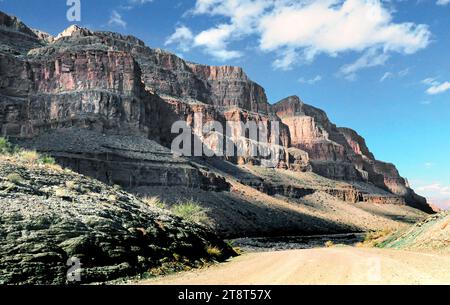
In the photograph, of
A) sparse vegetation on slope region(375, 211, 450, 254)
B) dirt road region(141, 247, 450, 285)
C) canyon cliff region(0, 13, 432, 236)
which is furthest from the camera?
canyon cliff region(0, 13, 432, 236)

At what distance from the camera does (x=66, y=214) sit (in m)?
16.7

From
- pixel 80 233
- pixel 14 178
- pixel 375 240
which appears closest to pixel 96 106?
pixel 375 240

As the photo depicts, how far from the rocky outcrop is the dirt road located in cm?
170

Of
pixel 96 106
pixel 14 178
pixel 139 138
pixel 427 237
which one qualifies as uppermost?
pixel 96 106

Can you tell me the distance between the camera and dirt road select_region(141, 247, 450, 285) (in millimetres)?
13023

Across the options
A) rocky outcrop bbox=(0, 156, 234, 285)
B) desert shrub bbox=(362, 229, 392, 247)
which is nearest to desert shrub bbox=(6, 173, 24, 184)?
rocky outcrop bbox=(0, 156, 234, 285)

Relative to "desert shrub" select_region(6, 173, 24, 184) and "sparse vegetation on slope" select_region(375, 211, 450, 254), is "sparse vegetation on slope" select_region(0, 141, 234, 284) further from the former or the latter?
"sparse vegetation on slope" select_region(375, 211, 450, 254)

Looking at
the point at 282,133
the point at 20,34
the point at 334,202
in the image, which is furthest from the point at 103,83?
the point at 282,133

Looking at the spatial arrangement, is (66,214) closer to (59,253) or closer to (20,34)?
(59,253)

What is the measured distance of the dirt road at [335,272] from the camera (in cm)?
1302

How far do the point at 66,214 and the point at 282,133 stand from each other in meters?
179

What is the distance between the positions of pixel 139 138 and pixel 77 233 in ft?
304

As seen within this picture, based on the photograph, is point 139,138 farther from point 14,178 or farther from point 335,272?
point 335,272

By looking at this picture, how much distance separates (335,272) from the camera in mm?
14469
